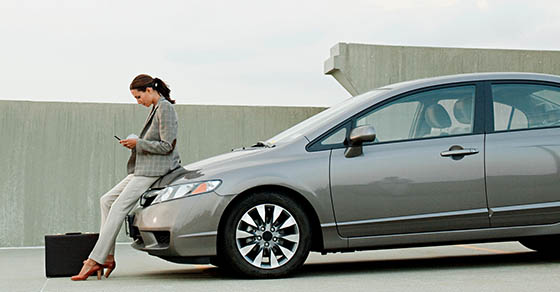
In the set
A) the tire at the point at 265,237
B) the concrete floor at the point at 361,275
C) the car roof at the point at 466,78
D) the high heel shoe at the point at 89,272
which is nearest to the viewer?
the concrete floor at the point at 361,275

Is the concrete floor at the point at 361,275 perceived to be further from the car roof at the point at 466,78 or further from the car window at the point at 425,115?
the car roof at the point at 466,78

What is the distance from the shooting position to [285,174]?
6.75 m

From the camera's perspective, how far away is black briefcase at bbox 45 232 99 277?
7340 millimetres

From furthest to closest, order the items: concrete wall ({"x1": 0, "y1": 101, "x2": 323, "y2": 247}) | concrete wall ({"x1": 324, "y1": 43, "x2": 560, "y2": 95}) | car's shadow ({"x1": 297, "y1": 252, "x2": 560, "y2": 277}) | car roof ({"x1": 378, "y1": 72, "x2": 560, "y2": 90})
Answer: concrete wall ({"x1": 324, "y1": 43, "x2": 560, "y2": 95}) → concrete wall ({"x1": 0, "y1": 101, "x2": 323, "y2": 247}) → car's shadow ({"x1": 297, "y1": 252, "x2": 560, "y2": 277}) → car roof ({"x1": 378, "y1": 72, "x2": 560, "y2": 90})

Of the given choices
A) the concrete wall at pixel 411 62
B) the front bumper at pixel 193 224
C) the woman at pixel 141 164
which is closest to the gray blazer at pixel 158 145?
the woman at pixel 141 164

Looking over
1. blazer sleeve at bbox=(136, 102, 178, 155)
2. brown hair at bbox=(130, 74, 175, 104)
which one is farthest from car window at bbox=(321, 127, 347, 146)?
brown hair at bbox=(130, 74, 175, 104)

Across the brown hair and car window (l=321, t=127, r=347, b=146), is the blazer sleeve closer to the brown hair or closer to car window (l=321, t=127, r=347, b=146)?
the brown hair

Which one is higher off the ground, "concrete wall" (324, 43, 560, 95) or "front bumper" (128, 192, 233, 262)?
"concrete wall" (324, 43, 560, 95)

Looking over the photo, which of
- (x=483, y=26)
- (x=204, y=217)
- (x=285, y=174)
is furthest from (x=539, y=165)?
(x=483, y=26)

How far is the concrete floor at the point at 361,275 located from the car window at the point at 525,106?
3.92ft

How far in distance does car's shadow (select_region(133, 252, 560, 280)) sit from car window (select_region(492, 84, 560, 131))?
4.04 feet

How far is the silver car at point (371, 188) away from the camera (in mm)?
6699

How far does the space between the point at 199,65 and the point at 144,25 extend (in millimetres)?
1130

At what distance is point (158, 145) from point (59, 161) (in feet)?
16.3
